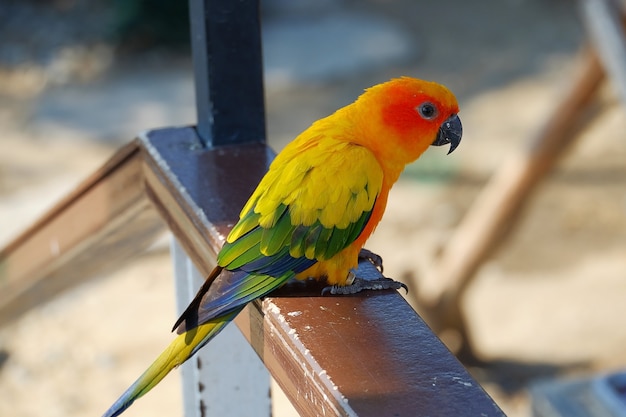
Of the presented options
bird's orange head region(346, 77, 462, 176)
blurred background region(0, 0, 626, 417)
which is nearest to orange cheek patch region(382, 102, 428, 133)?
bird's orange head region(346, 77, 462, 176)

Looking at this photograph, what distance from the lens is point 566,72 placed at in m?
6.96

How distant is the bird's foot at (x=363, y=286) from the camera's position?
131 centimetres

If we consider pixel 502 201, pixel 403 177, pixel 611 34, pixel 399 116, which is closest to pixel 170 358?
pixel 399 116

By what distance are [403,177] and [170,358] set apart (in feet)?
14.8

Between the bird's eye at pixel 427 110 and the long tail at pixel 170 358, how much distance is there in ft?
1.73

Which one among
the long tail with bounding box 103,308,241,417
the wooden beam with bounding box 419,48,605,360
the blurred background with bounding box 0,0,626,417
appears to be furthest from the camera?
the blurred background with bounding box 0,0,626,417

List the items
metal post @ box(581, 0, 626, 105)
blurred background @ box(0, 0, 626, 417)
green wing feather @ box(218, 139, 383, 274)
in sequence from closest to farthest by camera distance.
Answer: green wing feather @ box(218, 139, 383, 274) < metal post @ box(581, 0, 626, 105) < blurred background @ box(0, 0, 626, 417)

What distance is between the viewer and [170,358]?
126cm

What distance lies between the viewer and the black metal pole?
1.65m

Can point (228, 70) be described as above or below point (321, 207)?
above

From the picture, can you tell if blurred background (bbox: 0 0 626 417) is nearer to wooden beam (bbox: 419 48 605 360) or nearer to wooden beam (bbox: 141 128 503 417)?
wooden beam (bbox: 419 48 605 360)

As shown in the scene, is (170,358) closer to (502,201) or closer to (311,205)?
(311,205)

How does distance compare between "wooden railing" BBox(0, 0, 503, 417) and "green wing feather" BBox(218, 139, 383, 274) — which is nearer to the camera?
"wooden railing" BBox(0, 0, 503, 417)

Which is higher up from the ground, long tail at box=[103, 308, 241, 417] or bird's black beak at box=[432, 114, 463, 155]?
bird's black beak at box=[432, 114, 463, 155]
